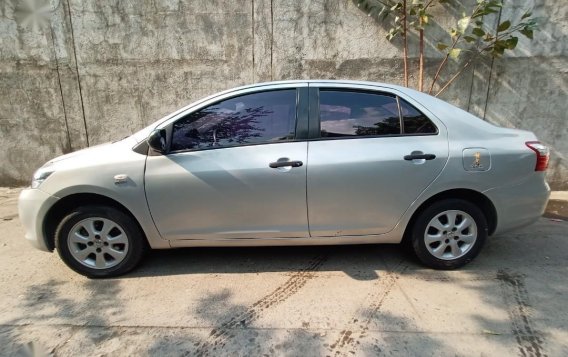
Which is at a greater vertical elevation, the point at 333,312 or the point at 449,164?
the point at 449,164

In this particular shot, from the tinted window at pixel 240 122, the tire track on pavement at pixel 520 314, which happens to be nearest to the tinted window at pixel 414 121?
the tinted window at pixel 240 122

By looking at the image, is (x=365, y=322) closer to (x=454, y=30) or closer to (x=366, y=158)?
(x=366, y=158)

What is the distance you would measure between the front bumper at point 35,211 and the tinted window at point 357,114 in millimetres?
2338

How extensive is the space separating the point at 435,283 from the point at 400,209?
665mm

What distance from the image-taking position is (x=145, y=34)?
18.1 feet

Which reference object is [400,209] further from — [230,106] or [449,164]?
[230,106]

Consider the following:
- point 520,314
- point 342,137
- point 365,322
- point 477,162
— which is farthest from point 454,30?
point 365,322

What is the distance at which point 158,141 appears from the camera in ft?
9.89

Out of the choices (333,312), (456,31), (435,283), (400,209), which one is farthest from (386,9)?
(333,312)

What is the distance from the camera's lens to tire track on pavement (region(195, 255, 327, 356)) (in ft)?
7.90

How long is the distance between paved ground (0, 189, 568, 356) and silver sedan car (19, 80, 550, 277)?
29cm

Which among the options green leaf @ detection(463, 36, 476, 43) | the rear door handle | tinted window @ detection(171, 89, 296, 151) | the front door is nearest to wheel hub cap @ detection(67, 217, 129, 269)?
the front door

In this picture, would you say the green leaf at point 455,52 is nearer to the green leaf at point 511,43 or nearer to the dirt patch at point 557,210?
the green leaf at point 511,43

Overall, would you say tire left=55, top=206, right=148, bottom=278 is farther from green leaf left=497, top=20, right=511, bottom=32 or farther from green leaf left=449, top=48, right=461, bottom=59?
green leaf left=497, top=20, right=511, bottom=32
